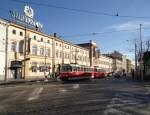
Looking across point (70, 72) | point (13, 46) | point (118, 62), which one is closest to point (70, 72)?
point (70, 72)

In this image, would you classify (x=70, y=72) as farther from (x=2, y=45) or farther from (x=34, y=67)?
(x=34, y=67)

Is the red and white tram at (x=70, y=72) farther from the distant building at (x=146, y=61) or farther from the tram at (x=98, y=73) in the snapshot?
the tram at (x=98, y=73)

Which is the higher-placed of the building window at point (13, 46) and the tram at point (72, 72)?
the building window at point (13, 46)

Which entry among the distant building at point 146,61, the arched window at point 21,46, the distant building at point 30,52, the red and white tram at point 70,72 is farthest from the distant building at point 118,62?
the distant building at point 146,61

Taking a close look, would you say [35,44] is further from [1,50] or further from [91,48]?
[91,48]

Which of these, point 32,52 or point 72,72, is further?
point 32,52

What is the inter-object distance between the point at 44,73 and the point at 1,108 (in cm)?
5635

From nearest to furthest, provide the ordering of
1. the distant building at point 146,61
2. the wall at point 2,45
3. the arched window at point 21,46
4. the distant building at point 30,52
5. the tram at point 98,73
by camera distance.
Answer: the distant building at point 146,61 → the wall at point 2,45 → the distant building at point 30,52 → the arched window at point 21,46 → the tram at point 98,73

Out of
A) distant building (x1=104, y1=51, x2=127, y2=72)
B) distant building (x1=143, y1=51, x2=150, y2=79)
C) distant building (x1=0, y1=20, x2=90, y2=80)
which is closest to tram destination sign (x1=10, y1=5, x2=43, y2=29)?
distant building (x1=0, y1=20, x2=90, y2=80)

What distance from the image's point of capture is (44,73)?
70.4m

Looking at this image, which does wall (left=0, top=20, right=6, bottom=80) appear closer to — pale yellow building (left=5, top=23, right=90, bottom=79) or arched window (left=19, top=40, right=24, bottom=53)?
pale yellow building (left=5, top=23, right=90, bottom=79)

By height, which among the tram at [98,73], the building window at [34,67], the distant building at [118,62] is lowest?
the tram at [98,73]

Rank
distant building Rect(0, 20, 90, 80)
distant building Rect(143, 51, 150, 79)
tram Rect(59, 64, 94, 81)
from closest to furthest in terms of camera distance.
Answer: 1. distant building Rect(143, 51, 150, 79)
2. tram Rect(59, 64, 94, 81)
3. distant building Rect(0, 20, 90, 80)

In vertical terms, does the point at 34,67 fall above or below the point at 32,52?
below
